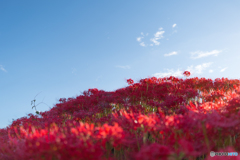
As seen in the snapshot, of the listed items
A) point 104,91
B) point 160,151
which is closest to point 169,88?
point 104,91

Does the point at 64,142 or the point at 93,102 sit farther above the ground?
the point at 93,102

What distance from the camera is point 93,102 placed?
11320mm

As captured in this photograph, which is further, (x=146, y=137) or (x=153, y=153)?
(x=146, y=137)

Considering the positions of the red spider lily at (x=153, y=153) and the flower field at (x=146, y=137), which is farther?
the flower field at (x=146, y=137)

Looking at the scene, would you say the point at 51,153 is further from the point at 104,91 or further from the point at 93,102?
the point at 104,91

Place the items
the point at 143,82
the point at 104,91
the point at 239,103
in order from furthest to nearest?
the point at 104,91
the point at 143,82
the point at 239,103

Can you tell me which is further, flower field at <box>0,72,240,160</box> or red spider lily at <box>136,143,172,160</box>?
flower field at <box>0,72,240,160</box>

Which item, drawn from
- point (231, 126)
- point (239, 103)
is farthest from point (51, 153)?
point (239, 103)

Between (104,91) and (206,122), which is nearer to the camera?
(206,122)

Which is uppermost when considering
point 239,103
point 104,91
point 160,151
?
point 104,91

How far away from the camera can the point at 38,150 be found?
9.45ft

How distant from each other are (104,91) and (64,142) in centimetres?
996

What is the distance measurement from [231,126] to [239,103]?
3.71 feet

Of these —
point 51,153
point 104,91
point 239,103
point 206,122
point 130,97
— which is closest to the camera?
point 51,153
